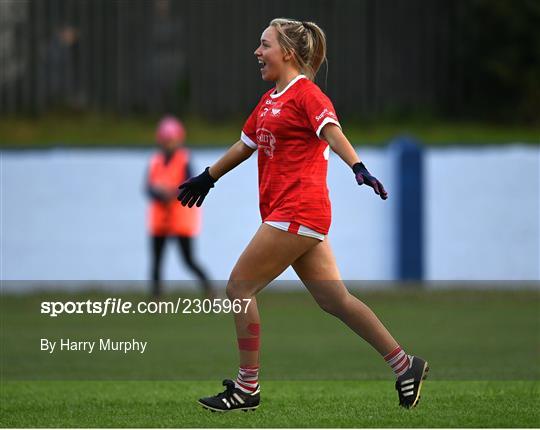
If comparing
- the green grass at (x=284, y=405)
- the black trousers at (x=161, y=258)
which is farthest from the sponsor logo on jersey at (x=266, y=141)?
the black trousers at (x=161, y=258)

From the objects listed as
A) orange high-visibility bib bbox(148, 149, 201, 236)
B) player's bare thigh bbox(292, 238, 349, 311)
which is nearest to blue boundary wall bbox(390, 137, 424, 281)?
orange high-visibility bib bbox(148, 149, 201, 236)

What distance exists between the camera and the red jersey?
6.17 m

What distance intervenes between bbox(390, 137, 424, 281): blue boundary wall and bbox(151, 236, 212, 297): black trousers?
2670 millimetres

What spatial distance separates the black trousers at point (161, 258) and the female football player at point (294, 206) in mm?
7011

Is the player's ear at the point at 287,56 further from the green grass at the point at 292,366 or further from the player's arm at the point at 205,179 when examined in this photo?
the green grass at the point at 292,366

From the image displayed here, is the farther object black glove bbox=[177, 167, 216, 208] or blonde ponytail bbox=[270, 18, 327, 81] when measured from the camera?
black glove bbox=[177, 167, 216, 208]

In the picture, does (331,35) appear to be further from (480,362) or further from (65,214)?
(480,362)

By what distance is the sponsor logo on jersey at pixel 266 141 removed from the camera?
6270mm

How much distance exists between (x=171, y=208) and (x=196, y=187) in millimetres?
7104

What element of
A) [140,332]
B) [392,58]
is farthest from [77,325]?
[392,58]

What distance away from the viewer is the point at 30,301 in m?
14.3

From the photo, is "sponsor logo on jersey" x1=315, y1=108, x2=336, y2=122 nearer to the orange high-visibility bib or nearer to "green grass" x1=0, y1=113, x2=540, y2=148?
the orange high-visibility bib

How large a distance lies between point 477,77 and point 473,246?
5.91 m

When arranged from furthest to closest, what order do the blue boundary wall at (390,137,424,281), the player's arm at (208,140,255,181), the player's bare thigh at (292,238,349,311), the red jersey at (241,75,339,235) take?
the blue boundary wall at (390,137,424,281), the player's arm at (208,140,255,181), the player's bare thigh at (292,238,349,311), the red jersey at (241,75,339,235)
